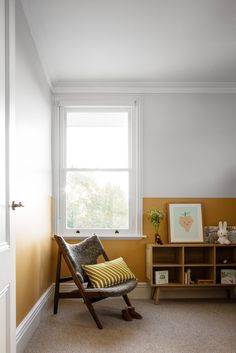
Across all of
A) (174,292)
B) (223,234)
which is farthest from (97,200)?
(223,234)

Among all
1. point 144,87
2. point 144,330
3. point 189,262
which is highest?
point 144,87

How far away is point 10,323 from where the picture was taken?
207 cm

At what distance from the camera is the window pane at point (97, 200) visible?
488cm

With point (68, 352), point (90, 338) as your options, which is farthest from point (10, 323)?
point (90, 338)

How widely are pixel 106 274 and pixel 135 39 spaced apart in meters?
2.17

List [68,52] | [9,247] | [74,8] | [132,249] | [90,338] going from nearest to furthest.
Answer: [9,247] → [74,8] → [90,338] → [68,52] → [132,249]

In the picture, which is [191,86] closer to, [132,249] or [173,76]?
[173,76]

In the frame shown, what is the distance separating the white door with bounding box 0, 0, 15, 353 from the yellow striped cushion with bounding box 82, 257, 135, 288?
173 centimetres

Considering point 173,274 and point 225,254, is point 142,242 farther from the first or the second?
point 225,254

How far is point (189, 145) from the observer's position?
4883 mm

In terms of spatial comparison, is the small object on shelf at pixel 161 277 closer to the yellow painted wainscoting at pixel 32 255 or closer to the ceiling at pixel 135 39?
the yellow painted wainscoting at pixel 32 255

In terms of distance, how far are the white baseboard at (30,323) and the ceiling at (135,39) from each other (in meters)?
2.36

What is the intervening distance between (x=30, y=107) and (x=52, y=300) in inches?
86.3

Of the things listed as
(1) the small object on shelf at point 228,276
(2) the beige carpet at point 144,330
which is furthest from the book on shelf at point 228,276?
(2) the beige carpet at point 144,330
